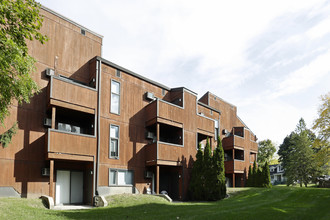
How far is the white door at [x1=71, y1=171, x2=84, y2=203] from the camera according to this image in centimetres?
1739

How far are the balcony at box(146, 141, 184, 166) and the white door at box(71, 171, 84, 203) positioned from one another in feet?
15.6

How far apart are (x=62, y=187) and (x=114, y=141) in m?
4.12

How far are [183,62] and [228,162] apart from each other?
1442 cm

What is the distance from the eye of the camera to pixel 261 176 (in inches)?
1249

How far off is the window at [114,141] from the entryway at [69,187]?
2274 millimetres

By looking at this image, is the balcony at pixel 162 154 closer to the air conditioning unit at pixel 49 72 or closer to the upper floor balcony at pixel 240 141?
the air conditioning unit at pixel 49 72

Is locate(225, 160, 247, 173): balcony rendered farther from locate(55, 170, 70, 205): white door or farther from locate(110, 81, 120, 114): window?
locate(55, 170, 70, 205): white door

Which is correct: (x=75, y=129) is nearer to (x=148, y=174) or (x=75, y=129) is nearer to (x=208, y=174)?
(x=148, y=174)

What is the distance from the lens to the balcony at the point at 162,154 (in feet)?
64.7

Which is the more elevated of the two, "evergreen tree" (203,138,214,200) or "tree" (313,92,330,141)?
"tree" (313,92,330,141)

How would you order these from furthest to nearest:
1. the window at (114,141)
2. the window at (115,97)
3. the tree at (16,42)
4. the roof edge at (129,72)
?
1. the window at (115,97)
2. the roof edge at (129,72)
3. the window at (114,141)
4. the tree at (16,42)

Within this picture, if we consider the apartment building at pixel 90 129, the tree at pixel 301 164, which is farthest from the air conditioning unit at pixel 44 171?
the tree at pixel 301 164

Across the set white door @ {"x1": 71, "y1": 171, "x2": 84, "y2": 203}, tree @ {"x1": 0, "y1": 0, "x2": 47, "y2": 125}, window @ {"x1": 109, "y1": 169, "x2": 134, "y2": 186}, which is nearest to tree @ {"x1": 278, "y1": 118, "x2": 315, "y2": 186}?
window @ {"x1": 109, "y1": 169, "x2": 134, "y2": 186}

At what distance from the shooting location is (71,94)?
16453 mm
